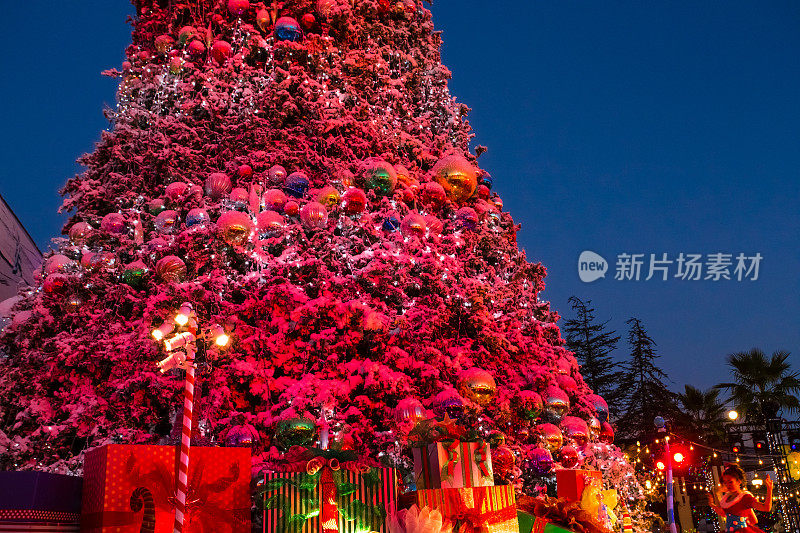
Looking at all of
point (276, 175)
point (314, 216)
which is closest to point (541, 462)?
point (314, 216)

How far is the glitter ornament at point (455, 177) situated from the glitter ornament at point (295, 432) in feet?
11.3

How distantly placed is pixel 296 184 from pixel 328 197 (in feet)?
1.45

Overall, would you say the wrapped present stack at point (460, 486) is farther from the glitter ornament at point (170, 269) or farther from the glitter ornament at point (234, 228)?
the glitter ornament at point (170, 269)

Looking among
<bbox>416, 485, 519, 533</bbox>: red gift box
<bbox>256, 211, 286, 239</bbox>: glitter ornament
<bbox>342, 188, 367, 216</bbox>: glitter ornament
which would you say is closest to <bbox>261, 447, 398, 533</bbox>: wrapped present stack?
<bbox>416, 485, 519, 533</bbox>: red gift box

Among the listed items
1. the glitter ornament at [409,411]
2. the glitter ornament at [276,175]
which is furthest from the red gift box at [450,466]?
the glitter ornament at [276,175]

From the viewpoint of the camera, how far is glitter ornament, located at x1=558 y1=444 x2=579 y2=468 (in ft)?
23.8

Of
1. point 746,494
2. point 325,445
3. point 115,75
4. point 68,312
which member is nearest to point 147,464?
point 325,445

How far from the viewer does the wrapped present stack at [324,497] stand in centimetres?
332

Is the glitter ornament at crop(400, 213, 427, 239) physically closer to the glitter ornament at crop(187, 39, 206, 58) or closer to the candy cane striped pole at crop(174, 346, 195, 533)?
the glitter ornament at crop(187, 39, 206, 58)

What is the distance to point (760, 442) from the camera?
50.6ft

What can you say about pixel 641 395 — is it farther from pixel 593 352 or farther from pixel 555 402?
pixel 555 402

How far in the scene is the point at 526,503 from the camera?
357cm

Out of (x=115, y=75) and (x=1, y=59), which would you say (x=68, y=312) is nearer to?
(x=115, y=75)

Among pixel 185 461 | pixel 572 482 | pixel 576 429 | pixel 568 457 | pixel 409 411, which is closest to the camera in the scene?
pixel 185 461
